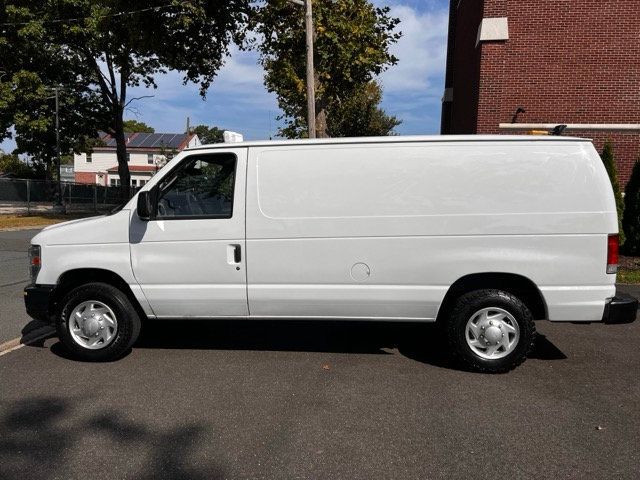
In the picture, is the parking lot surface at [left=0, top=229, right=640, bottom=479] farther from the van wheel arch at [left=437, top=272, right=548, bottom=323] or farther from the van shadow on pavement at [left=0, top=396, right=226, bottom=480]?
the van wheel arch at [left=437, top=272, right=548, bottom=323]

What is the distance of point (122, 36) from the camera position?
20078mm

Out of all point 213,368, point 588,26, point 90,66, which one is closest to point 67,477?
point 213,368

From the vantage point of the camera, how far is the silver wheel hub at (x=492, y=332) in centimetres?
458

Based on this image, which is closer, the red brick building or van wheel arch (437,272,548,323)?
van wheel arch (437,272,548,323)

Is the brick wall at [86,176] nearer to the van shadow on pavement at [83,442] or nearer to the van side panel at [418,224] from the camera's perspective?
the van side panel at [418,224]

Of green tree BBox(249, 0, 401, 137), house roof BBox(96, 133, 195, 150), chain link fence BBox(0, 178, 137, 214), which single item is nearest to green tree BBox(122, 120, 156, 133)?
house roof BBox(96, 133, 195, 150)

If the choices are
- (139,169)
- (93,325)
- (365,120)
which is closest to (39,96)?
(365,120)

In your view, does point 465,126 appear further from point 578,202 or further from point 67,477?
point 67,477

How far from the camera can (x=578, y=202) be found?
4402mm

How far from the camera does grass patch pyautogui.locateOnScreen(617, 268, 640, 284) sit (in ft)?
29.3

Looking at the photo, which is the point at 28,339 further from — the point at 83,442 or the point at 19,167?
the point at 19,167

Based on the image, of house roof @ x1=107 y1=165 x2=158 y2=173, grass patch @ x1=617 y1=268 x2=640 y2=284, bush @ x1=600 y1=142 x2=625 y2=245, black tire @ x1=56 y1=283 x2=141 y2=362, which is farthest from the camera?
house roof @ x1=107 y1=165 x2=158 y2=173

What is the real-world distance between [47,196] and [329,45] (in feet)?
72.9

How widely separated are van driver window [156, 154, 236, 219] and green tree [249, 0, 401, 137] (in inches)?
478
